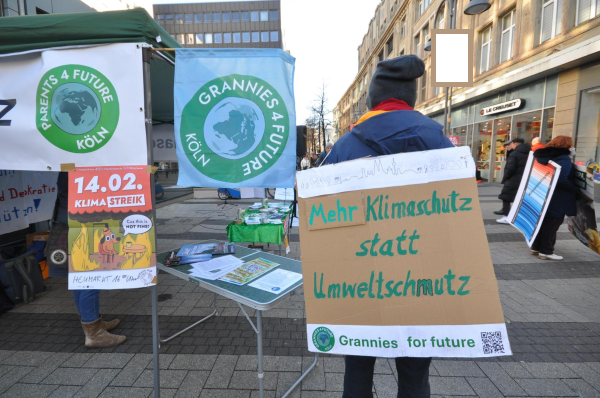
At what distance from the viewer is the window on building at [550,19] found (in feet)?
36.0

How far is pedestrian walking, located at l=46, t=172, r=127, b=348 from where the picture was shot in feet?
8.62

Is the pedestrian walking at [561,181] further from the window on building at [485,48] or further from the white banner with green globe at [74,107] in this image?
the window on building at [485,48]

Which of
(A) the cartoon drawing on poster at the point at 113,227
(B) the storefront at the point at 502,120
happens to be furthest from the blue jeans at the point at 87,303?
(B) the storefront at the point at 502,120

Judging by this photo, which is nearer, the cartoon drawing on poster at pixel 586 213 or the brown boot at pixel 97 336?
the brown boot at pixel 97 336

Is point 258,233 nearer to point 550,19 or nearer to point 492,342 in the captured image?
point 492,342

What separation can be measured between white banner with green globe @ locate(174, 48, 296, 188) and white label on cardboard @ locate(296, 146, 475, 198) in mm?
709

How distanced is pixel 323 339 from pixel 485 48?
1940cm

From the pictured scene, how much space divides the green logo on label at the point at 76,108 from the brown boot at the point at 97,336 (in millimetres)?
1598

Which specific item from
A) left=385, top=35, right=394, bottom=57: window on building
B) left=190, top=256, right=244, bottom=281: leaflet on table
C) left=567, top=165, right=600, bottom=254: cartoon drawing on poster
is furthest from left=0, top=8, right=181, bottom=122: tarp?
left=385, top=35, right=394, bottom=57: window on building

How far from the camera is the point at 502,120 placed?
14539 mm

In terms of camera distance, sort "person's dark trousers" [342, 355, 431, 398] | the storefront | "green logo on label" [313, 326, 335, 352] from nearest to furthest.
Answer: "green logo on label" [313, 326, 335, 352]
"person's dark trousers" [342, 355, 431, 398]
the storefront

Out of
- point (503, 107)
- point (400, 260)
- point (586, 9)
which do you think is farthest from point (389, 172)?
point (503, 107)

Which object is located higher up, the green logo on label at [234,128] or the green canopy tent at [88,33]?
the green canopy tent at [88,33]

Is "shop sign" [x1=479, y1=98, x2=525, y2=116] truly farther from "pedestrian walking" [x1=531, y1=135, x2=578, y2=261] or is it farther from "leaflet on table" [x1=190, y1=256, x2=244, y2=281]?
"leaflet on table" [x1=190, y1=256, x2=244, y2=281]
